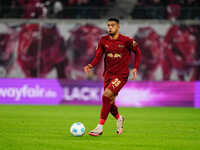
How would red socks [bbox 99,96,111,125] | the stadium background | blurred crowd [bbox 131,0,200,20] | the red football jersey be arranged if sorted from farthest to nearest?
the stadium background → blurred crowd [bbox 131,0,200,20] → the red football jersey → red socks [bbox 99,96,111,125]

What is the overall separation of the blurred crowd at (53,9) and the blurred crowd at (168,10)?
170 cm

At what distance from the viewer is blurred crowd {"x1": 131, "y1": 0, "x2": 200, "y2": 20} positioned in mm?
25062

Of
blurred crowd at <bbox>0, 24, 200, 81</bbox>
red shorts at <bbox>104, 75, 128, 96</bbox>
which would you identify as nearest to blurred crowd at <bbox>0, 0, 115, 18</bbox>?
blurred crowd at <bbox>0, 24, 200, 81</bbox>

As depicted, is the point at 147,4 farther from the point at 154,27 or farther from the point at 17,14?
the point at 17,14

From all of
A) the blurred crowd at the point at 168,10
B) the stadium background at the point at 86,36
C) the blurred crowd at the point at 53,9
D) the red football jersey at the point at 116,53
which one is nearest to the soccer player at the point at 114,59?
the red football jersey at the point at 116,53

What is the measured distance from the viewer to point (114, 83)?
1028 centimetres

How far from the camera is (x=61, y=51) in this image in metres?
26.5

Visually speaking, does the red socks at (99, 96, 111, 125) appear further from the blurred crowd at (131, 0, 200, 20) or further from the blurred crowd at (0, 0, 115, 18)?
the blurred crowd at (0, 0, 115, 18)

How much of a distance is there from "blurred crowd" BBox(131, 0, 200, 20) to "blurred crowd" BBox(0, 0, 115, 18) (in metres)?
1.70

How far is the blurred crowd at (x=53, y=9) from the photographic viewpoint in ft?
84.7

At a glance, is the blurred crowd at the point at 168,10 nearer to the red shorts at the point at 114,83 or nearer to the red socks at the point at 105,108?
the red shorts at the point at 114,83

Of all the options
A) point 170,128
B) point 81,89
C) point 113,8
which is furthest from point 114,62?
point 113,8

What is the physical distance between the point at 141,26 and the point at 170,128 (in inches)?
560

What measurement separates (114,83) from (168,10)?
615 inches
